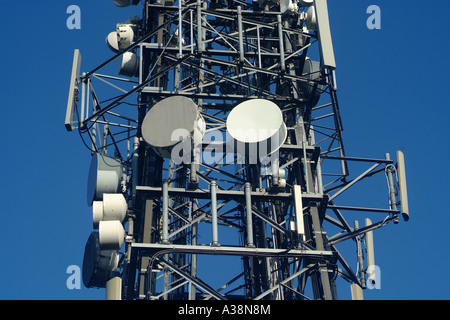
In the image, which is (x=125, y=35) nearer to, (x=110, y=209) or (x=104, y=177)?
(x=104, y=177)

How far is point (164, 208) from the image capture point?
110ft

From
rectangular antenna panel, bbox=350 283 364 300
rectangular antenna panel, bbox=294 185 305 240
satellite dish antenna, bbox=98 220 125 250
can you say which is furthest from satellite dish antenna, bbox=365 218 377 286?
satellite dish antenna, bbox=98 220 125 250

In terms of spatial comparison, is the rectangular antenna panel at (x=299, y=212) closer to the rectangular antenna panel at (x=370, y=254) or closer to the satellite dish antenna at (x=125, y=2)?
the rectangular antenna panel at (x=370, y=254)

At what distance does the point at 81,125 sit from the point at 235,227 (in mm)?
7020

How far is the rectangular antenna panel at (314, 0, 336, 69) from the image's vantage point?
3566 centimetres

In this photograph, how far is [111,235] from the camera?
34.9m

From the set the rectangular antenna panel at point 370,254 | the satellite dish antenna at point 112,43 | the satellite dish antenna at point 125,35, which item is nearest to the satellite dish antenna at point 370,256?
the rectangular antenna panel at point 370,254

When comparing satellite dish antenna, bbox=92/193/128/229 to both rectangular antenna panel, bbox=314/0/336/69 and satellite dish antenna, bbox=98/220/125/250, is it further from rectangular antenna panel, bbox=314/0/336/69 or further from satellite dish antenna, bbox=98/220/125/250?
rectangular antenna panel, bbox=314/0/336/69

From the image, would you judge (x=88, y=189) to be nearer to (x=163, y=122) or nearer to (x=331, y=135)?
(x=163, y=122)

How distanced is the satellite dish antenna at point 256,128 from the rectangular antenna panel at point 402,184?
15.9 feet

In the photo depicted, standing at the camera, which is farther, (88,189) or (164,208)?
(88,189)

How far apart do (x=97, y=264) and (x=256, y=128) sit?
813 centimetres

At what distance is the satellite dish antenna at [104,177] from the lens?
3697 centimetres
